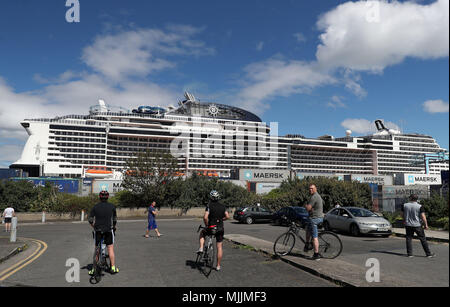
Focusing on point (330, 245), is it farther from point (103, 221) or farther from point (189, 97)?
point (189, 97)

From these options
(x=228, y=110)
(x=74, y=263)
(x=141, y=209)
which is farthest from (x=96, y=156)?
(x=74, y=263)

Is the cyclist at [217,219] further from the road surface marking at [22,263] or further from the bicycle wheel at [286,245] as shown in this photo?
the road surface marking at [22,263]

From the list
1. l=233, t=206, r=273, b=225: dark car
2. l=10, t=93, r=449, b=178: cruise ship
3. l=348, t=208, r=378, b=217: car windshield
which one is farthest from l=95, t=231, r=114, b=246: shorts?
l=10, t=93, r=449, b=178: cruise ship

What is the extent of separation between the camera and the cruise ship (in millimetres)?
111625

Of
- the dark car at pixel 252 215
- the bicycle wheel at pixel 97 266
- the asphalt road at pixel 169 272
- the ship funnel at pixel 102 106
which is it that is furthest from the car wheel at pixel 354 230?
the ship funnel at pixel 102 106

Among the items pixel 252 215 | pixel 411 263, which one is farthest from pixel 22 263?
pixel 252 215

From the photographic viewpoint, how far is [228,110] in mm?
164125

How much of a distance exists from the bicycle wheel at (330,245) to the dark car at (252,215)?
15592 mm

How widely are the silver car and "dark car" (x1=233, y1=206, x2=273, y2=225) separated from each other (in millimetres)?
8256

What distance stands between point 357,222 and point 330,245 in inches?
256

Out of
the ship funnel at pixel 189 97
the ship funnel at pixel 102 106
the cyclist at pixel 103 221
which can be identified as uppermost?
the ship funnel at pixel 189 97

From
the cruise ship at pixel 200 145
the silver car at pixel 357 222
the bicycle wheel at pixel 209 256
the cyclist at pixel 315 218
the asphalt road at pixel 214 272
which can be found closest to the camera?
the asphalt road at pixel 214 272

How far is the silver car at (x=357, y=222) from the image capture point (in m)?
13.0
